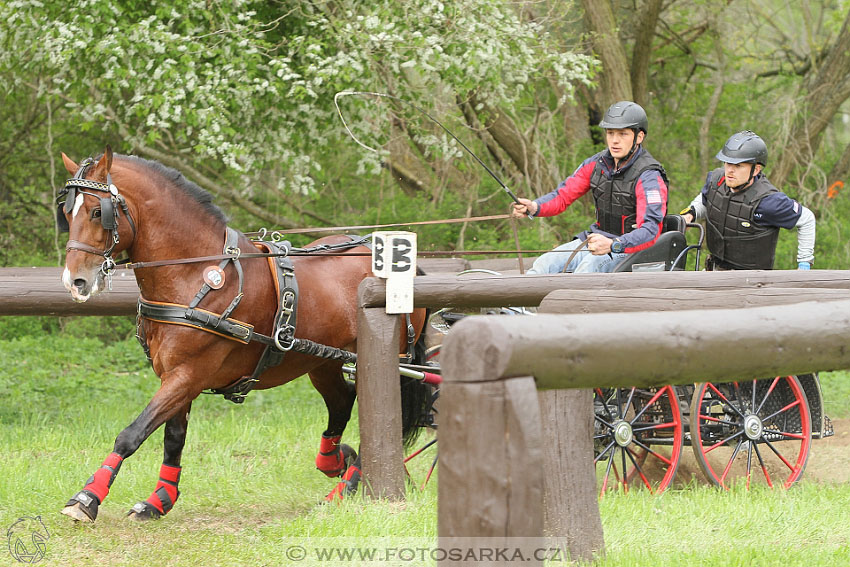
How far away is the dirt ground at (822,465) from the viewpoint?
256 inches

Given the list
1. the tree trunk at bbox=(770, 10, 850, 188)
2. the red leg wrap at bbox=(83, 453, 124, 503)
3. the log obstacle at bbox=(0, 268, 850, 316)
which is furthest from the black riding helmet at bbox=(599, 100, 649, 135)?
the tree trunk at bbox=(770, 10, 850, 188)

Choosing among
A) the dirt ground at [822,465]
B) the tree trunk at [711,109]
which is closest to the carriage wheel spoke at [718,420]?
the dirt ground at [822,465]

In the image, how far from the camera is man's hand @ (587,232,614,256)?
19.3 ft

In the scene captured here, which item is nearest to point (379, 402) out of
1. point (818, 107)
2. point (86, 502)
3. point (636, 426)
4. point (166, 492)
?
point (166, 492)

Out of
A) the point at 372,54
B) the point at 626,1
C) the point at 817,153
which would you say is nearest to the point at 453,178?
the point at 626,1

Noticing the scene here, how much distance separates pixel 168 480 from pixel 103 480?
65 centimetres

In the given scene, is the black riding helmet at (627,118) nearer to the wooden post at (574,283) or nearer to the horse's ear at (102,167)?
the wooden post at (574,283)

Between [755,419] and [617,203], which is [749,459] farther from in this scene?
[617,203]

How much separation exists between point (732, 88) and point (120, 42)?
394 inches

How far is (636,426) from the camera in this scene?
6043 mm

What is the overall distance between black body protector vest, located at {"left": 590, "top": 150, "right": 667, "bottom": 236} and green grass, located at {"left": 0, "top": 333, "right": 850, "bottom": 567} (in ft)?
5.94

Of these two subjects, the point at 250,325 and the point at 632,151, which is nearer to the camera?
the point at 250,325

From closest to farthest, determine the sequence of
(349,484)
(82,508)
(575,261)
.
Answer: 1. (82,508)
2. (349,484)
3. (575,261)

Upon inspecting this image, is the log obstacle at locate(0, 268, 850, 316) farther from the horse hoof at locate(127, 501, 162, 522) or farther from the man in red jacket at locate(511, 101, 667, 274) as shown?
the horse hoof at locate(127, 501, 162, 522)
